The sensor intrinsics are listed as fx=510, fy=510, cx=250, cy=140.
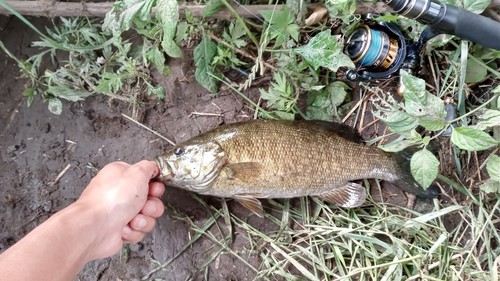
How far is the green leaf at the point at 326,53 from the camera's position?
254 cm

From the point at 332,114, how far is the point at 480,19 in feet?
3.13

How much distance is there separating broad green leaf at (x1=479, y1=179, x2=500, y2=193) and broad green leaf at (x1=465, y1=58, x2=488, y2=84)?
0.53 meters

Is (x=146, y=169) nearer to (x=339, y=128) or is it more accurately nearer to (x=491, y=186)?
(x=339, y=128)

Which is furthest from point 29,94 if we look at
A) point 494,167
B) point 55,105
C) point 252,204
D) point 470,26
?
point 494,167

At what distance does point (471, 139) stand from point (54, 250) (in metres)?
1.95

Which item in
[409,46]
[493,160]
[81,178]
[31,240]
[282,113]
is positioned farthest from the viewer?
[81,178]

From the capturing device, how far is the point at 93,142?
318cm

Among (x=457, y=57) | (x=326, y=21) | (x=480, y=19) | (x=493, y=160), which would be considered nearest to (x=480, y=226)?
(x=493, y=160)

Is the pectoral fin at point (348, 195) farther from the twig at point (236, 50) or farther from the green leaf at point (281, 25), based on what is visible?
the green leaf at point (281, 25)

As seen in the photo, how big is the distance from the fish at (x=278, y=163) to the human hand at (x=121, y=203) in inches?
4.9

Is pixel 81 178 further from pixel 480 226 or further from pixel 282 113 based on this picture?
pixel 480 226

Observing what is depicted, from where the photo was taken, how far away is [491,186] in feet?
8.44

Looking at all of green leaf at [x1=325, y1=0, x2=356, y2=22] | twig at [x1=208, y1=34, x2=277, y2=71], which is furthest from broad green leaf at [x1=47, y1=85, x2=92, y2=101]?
green leaf at [x1=325, y1=0, x2=356, y2=22]

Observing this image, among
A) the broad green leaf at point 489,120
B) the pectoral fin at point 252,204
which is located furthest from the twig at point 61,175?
the broad green leaf at point 489,120
